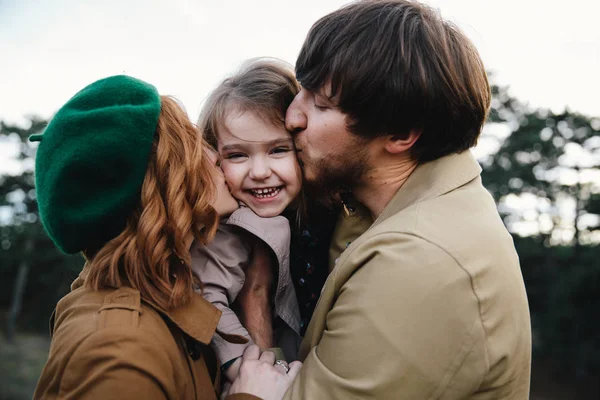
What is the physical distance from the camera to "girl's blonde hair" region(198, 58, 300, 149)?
272 cm

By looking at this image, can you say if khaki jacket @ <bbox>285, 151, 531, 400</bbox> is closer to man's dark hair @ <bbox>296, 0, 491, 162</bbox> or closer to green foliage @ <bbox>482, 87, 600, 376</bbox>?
man's dark hair @ <bbox>296, 0, 491, 162</bbox>

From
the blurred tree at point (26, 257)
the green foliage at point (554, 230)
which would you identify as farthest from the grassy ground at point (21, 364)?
the green foliage at point (554, 230)

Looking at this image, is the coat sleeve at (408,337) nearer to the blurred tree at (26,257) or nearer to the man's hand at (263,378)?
the man's hand at (263,378)

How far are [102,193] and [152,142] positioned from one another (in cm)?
27

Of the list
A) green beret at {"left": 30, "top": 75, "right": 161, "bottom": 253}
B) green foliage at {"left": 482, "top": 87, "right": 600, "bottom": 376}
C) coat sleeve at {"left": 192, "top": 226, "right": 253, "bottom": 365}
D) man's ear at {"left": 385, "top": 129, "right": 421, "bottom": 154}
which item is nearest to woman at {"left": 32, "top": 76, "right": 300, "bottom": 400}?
green beret at {"left": 30, "top": 75, "right": 161, "bottom": 253}

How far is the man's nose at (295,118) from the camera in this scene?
2.61 m

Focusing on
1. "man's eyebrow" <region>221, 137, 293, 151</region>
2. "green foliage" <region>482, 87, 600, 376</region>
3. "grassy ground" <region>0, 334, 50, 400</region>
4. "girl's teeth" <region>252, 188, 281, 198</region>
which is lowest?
"grassy ground" <region>0, 334, 50, 400</region>

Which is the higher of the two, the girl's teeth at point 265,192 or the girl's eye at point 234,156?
the girl's eye at point 234,156

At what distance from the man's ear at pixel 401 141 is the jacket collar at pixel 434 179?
0.12 m

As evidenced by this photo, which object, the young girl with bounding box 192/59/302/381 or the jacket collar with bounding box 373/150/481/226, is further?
the young girl with bounding box 192/59/302/381

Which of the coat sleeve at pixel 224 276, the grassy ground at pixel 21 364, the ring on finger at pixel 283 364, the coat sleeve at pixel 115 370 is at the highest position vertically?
the coat sleeve at pixel 115 370

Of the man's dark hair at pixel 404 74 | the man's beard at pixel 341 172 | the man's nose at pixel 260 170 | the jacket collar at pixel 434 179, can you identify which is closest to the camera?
the jacket collar at pixel 434 179

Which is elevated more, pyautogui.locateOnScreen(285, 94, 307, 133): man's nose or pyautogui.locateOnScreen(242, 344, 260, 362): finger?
pyautogui.locateOnScreen(285, 94, 307, 133): man's nose

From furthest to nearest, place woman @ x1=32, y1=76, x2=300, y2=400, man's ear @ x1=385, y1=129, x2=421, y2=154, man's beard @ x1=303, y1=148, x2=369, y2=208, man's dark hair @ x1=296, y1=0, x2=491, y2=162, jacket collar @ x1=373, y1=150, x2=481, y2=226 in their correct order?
1. man's beard @ x1=303, y1=148, x2=369, y2=208
2. man's ear @ x1=385, y1=129, x2=421, y2=154
3. man's dark hair @ x1=296, y1=0, x2=491, y2=162
4. jacket collar @ x1=373, y1=150, x2=481, y2=226
5. woman @ x1=32, y1=76, x2=300, y2=400
